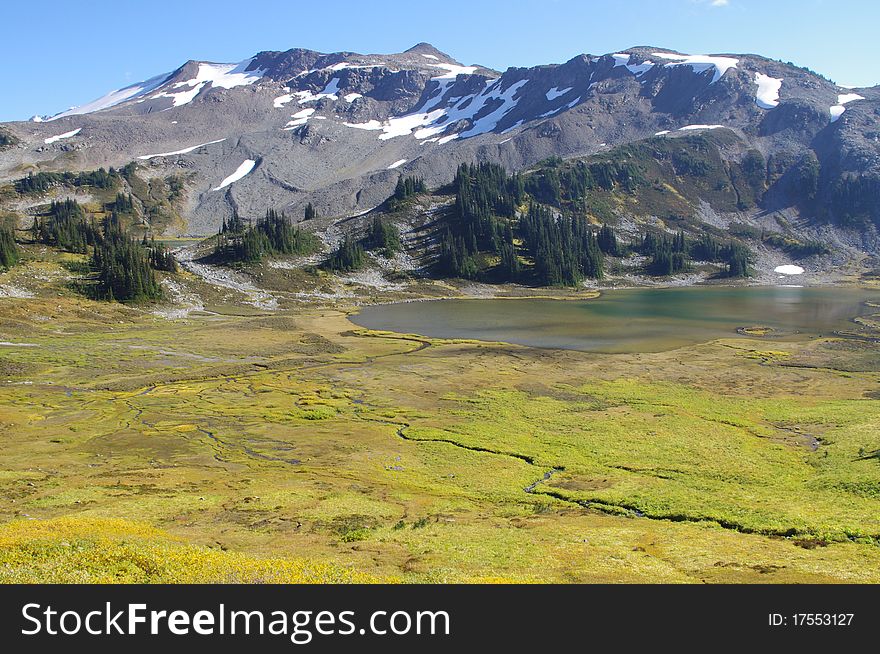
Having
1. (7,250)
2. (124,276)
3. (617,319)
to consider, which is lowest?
(617,319)

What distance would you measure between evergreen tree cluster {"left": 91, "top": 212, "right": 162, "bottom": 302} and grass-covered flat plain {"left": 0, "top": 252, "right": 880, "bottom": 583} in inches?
1852

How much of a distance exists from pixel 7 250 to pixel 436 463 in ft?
511

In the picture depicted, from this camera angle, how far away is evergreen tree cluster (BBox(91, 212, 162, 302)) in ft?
505

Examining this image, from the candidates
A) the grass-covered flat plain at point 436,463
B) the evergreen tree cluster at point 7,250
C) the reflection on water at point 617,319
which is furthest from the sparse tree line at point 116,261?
the reflection on water at point 617,319

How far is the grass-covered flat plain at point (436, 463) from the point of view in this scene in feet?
88.6

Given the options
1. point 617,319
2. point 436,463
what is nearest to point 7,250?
point 617,319

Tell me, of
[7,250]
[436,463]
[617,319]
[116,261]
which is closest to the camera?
[436,463]

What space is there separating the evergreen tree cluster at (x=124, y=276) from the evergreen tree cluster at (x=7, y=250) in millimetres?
18083

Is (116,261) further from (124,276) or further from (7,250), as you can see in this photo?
(7,250)

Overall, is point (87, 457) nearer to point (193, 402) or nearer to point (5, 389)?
point (193, 402)

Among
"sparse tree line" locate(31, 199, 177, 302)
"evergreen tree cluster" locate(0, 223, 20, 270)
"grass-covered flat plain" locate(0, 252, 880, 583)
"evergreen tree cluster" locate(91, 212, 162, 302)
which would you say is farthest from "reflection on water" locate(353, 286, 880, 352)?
"evergreen tree cluster" locate(0, 223, 20, 270)

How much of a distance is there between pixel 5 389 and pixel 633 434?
7336 cm

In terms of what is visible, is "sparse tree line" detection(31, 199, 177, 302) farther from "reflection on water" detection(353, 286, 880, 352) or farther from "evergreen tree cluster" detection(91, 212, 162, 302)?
"reflection on water" detection(353, 286, 880, 352)

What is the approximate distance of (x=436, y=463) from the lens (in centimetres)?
5066
